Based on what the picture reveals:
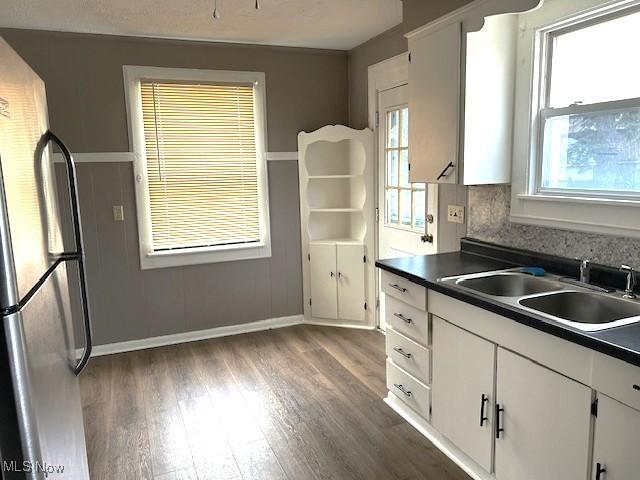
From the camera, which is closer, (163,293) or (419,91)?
(419,91)

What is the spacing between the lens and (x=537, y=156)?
234cm

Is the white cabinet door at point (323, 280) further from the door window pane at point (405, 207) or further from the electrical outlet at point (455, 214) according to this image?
the electrical outlet at point (455, 214)

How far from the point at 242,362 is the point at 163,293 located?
0.94 metres

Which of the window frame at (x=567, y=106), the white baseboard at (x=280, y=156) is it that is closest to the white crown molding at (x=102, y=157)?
the white baseboard at (x=280, y=156)

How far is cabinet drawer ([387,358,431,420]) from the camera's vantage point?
2.38 m

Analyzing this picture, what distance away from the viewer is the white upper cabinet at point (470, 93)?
7.44 ft

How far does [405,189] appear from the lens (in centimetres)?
347

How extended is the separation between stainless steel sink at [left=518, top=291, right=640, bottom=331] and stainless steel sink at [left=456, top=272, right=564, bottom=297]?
16 cm

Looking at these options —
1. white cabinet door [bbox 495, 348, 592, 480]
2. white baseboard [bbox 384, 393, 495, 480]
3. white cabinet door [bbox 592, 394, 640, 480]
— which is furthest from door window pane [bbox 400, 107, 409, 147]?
white cabinet door [bbox 592, 394, 640, 480]

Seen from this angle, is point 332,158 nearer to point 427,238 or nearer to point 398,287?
point 427,238

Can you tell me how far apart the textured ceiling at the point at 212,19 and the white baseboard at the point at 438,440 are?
2.47 m

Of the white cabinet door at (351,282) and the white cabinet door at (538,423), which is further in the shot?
the white cabinet door at (351,282)

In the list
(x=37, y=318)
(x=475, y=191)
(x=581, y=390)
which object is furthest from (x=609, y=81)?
(x=37, y=318)

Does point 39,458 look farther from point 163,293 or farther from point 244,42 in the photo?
point 244,42
